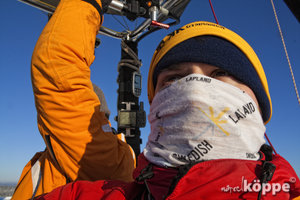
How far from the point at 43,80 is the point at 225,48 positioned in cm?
82

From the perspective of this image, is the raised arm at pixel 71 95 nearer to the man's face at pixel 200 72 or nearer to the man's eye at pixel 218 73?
the man's face at pixel 200 72

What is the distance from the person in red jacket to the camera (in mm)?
521

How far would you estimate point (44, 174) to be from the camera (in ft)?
3.34

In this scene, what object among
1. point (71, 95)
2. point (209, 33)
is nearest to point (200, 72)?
point (209, 33)

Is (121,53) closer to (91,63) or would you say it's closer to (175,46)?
(91,63)

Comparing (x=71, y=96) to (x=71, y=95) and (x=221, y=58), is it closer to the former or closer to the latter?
(x=71, y=95)

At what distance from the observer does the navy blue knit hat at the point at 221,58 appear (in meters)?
0.73

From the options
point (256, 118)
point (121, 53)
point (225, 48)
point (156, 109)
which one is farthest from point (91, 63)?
point (121, 53)

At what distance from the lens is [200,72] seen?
0.74 metres

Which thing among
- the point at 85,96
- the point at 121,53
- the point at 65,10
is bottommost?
the point at 85,96

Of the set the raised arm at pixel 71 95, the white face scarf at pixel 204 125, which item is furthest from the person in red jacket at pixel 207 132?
the raised arm at pixel 71 95

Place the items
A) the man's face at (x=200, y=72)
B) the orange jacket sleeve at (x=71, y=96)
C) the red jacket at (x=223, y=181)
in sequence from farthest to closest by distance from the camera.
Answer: the orange jacket sleeve at (x=71, y=96) < the man's face at (x=200, y=72) < the red jacket at (x=223, y=181)

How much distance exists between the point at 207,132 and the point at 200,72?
244 millimetres

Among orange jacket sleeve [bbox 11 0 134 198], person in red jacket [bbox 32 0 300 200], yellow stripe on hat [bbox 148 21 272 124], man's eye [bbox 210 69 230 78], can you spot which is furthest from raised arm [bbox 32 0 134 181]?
man's eye [bbox 210 69 230 78]
